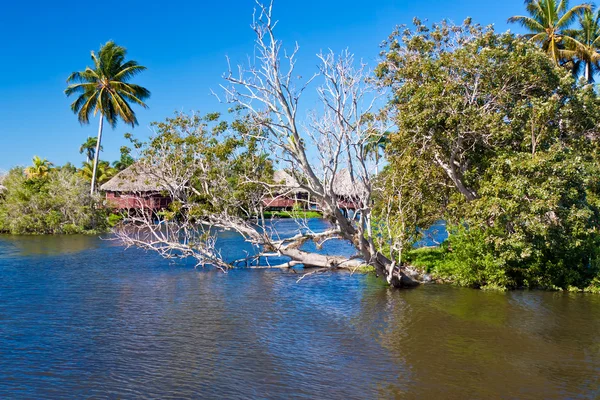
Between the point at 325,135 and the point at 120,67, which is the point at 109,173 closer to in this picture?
the point at 120,67

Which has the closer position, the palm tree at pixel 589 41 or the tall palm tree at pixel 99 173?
the palm tree at pixel 589 41

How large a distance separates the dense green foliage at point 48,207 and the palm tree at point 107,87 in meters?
2.64

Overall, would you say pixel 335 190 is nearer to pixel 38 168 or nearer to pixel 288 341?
pixel 288 341

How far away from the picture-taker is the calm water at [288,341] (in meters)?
9.65

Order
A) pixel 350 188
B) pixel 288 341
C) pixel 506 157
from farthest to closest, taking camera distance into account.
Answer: pixel 350 188 → pixel 506 157 → pixel 288 341

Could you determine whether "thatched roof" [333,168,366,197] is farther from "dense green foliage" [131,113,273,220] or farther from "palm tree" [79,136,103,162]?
"palm tree" [79,136,103,162]

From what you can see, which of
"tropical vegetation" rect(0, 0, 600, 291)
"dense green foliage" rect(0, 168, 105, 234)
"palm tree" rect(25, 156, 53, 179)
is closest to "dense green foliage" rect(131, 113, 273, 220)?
"tropical vegetation" rect(0, 0, 600, 291)

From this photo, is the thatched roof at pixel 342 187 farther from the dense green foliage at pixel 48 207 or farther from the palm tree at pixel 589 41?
the dense green foliage at pixel 48 207

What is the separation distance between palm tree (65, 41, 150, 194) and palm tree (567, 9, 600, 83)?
35629mm

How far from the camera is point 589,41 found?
33.1 m

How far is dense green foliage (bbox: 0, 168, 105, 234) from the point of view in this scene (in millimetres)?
41625

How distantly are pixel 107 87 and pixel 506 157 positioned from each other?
3904 centimetres

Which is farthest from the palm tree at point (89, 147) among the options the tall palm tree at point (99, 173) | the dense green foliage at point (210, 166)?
the dense green foliage at point (210, 166)

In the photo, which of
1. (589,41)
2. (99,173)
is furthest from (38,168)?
(589,41)
